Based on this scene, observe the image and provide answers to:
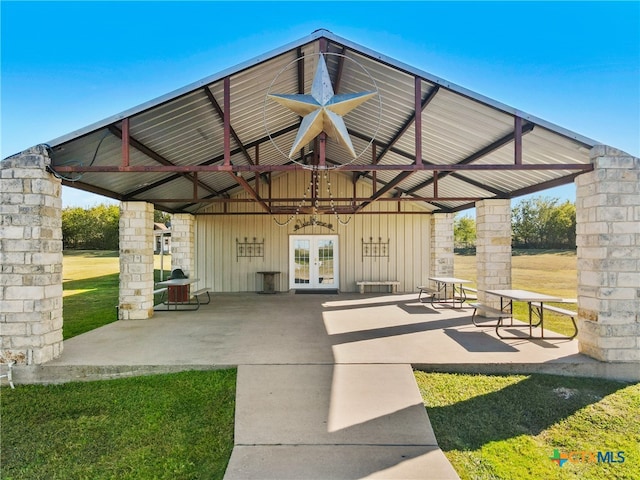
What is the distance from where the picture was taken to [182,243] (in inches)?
408

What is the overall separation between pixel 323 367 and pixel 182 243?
25.0ft

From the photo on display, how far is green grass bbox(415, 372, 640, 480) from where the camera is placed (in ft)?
8.97

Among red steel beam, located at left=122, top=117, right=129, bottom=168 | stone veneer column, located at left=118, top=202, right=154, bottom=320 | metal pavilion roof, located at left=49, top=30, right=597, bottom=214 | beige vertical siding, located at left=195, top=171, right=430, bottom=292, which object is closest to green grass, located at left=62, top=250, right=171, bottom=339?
stone veneer column, located at left=118, top=202, right=154, bottom=320

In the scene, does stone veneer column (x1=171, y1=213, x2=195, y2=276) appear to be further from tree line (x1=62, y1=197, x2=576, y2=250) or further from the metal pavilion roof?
tree line (x1=62, y1=197, x2=576, y2=250)

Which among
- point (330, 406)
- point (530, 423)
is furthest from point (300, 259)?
point (530, 423)

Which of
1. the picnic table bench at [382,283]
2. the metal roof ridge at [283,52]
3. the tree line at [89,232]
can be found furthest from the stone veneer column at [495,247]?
the tree line at [89,232]

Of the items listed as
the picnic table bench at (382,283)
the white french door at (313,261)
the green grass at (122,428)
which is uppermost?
the white french door at (313,261)

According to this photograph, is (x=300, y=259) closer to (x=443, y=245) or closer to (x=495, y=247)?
(x=443, y=245)

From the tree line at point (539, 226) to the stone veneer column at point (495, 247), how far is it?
2113cm

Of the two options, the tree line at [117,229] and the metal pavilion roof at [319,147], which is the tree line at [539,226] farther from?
the metal pavilion roof at [319,147]

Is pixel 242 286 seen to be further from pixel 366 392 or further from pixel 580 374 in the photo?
pixel 580 374

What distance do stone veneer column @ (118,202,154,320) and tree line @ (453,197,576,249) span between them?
24725mm

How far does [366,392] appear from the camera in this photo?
366 centimetres

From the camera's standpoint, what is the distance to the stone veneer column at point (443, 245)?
10.9 m
